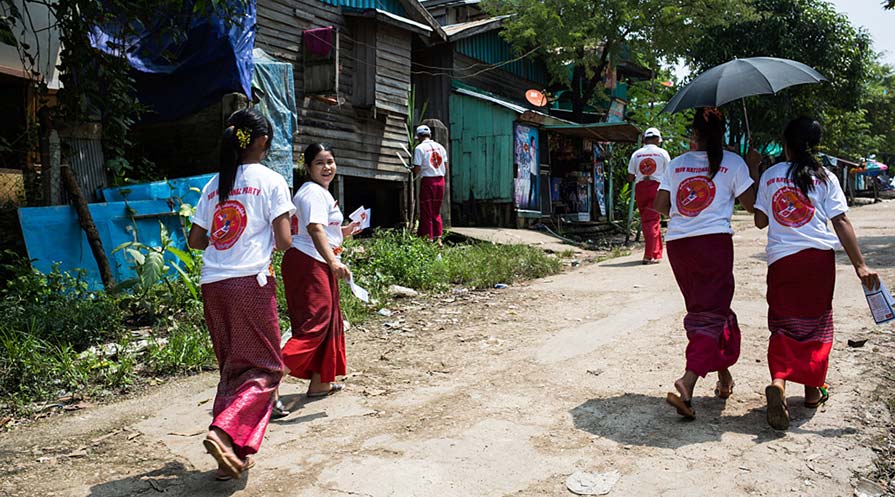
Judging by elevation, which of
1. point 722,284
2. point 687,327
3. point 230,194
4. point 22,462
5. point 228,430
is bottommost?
point 22,462

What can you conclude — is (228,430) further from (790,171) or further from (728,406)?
(790,171)

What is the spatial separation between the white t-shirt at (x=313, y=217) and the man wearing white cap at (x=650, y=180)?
5971 millimetres

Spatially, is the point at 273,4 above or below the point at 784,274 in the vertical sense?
above

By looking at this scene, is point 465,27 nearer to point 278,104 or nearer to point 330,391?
point 278,104

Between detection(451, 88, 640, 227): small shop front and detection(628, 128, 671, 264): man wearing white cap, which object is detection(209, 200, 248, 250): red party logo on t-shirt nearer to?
detection(628, 128, 671, 264): man wearing white cap

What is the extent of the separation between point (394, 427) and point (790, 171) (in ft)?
8.50

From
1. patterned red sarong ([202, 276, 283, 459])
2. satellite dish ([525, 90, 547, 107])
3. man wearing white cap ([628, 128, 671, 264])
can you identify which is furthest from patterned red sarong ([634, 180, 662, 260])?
satellite dish ([525, 90, 547, 107])

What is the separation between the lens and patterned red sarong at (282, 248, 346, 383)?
13.6 ft

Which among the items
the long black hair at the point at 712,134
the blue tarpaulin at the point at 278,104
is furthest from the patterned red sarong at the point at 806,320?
the blue tarpaulin at the point at 278,104

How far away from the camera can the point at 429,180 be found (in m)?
10.2

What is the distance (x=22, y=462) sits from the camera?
3.60m

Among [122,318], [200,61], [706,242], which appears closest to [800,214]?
[706,242]

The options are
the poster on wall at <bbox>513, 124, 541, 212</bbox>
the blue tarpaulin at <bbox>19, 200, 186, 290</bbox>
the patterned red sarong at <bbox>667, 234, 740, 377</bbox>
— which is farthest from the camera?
the poster on wall at <bbox>513, 124, 541, 212</bbox>

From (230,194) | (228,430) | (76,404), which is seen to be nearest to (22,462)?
(76,404)
